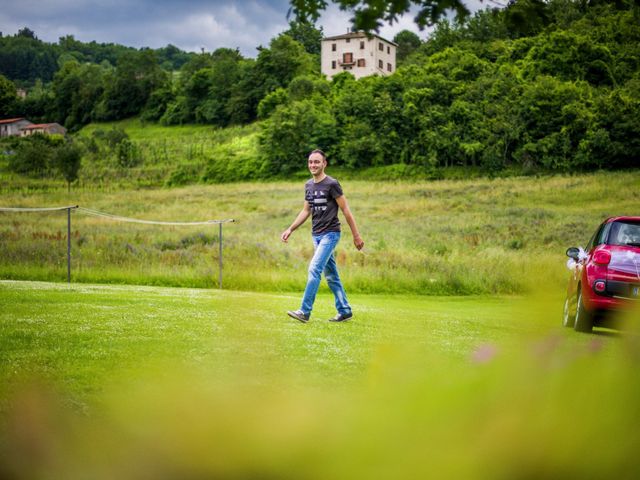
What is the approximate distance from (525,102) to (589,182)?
51.1 ft

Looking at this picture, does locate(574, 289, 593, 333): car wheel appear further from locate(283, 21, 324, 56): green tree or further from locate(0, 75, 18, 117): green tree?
locate(283, 21, 324, 56): green tree

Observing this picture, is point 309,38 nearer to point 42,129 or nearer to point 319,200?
point 42,129

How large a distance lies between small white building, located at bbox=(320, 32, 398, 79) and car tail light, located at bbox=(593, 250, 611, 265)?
368 ft

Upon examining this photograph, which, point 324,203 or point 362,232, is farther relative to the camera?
point 362,232

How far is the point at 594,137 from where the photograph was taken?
65312 millimetres

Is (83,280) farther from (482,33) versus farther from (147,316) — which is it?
(482,33)

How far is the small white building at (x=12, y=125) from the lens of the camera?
94.5 meters

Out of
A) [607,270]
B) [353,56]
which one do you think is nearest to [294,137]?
[353,56]

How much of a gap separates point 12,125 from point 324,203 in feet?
323

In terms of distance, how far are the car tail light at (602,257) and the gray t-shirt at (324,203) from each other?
3.73 m

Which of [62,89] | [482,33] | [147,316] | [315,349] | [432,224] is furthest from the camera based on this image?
[482,33]

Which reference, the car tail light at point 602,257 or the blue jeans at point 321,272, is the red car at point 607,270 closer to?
the car tail light at point 602,257

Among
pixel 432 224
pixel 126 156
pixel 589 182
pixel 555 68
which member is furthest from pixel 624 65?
pixel 126 156

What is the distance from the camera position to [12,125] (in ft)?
320
